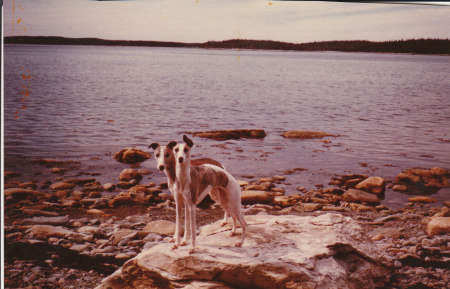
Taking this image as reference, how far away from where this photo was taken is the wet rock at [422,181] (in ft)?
26.7

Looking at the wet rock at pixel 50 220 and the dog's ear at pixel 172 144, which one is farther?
the wet rock at pixel 50 220

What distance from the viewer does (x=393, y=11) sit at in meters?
6.95

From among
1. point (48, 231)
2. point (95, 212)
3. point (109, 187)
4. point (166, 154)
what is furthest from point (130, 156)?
point (166, 154)

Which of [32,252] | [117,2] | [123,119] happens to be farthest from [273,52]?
[32,252]

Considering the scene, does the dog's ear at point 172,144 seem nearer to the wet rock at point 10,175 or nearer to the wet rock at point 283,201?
the wet rock at point 283,201

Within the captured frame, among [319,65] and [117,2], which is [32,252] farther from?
[319,65]

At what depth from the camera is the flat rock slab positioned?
13.2 feet

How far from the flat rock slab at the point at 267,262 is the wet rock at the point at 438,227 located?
1842 mm

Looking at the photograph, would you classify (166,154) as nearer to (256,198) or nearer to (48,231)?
(48,231)

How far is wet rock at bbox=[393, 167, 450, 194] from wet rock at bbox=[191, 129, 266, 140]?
354 centimetres

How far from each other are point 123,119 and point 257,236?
18.5 feet

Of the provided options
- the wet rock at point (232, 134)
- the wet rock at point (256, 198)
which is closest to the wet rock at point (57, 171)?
the wet rock at point (232, 134)

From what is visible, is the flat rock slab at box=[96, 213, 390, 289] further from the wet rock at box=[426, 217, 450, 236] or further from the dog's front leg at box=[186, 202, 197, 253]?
the wet rock at box=[426, 217, 450, 236]

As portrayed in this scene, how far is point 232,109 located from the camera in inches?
408
